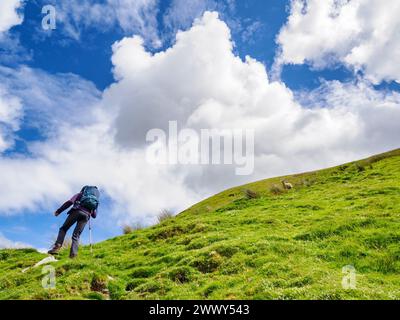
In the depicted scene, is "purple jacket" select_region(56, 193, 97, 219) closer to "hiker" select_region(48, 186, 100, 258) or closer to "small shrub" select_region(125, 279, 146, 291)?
"hiker" select_region(48, 186, 100, 258)

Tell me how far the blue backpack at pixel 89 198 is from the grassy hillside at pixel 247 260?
110 inches

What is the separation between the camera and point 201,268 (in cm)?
1980

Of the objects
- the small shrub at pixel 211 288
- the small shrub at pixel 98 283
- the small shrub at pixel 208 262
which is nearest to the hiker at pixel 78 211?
the small shrub at pixel 98 283

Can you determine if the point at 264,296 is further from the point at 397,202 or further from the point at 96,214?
the point at 397,202

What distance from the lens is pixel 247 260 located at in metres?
19.2

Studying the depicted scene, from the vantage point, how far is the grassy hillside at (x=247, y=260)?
15789 millimetres

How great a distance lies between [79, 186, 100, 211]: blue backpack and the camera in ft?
72.8

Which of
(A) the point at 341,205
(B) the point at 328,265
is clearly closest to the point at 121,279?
(B) the point at 328,265

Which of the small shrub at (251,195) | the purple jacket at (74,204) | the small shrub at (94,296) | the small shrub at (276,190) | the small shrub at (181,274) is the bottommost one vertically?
the small shrub at (94,296)

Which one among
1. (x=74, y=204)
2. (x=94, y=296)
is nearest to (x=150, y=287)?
(x=94, y=296)

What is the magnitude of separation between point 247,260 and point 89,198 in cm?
871

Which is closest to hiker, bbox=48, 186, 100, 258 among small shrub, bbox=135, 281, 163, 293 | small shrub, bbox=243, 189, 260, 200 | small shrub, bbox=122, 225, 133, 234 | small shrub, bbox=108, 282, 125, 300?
small shrub, bbox=108, 282, 125, 300

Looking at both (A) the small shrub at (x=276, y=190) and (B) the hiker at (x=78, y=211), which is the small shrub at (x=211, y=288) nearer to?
(B) the hiker at (x=78, y=211)

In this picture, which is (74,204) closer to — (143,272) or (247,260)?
(143,272)
